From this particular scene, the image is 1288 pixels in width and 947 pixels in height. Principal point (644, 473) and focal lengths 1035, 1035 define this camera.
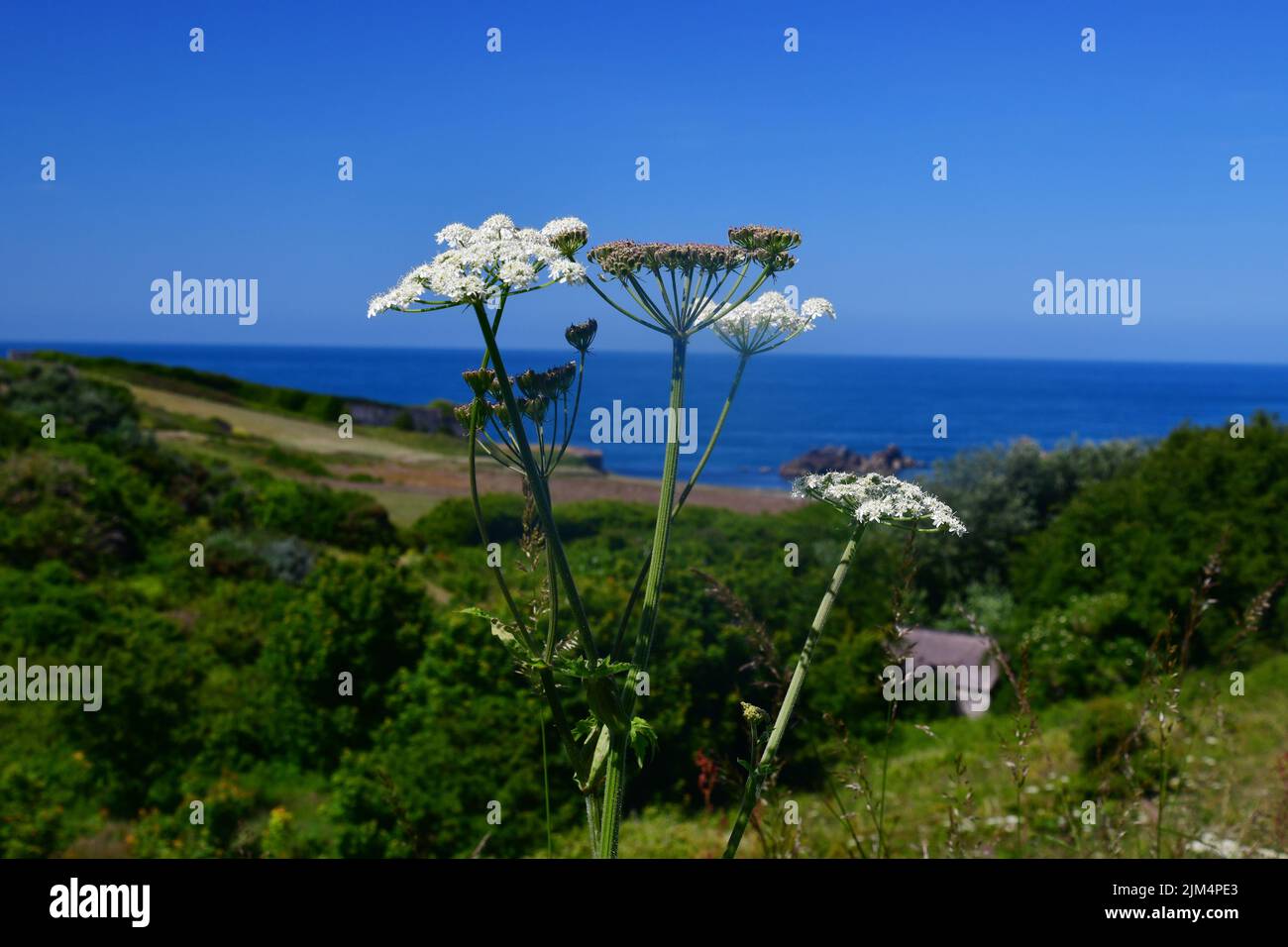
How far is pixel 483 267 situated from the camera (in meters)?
2.04

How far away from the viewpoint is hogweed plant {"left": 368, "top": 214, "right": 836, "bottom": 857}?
193 centimetres

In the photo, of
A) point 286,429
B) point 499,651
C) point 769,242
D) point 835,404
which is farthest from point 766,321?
point 835,404

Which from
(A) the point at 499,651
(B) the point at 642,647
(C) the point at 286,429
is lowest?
(A) the point at 499,651

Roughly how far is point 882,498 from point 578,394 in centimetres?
71

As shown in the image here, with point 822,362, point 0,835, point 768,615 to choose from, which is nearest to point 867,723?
point 768,615

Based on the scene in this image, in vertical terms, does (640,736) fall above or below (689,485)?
below
